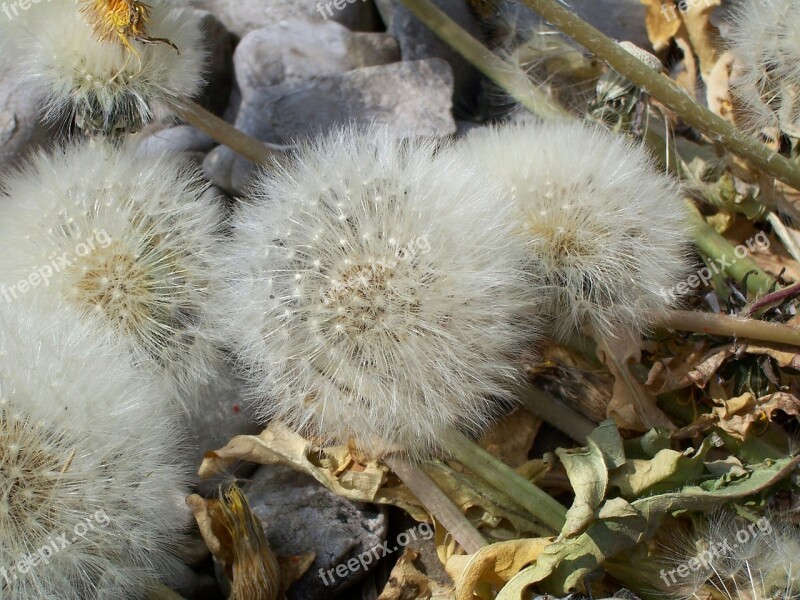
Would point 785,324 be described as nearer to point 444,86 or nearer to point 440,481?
point 440,481

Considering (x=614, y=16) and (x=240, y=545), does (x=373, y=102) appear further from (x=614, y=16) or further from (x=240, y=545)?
(x=240, y=545)

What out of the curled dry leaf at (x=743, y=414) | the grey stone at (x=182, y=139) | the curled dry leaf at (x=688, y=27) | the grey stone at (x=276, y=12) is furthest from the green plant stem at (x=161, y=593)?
the curled dry leaf at (x=688, y=27)

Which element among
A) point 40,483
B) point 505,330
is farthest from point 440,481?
point 40,483

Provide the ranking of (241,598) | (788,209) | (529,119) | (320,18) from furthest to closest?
(320,18), (529,119), (788,209), (241,598)

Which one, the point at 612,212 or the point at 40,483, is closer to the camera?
the point at 40,483

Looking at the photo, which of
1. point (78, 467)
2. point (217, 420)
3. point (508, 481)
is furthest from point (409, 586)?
point (78, 467)

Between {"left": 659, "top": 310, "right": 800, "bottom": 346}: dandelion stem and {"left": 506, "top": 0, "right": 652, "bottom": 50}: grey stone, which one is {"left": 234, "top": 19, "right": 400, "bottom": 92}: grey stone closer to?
{"left": 506, "top": 0, "right": 652, "bottom": 50}: grey stone

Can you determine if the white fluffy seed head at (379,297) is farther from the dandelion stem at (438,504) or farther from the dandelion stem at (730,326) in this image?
the dandelion stem at (730,326)
